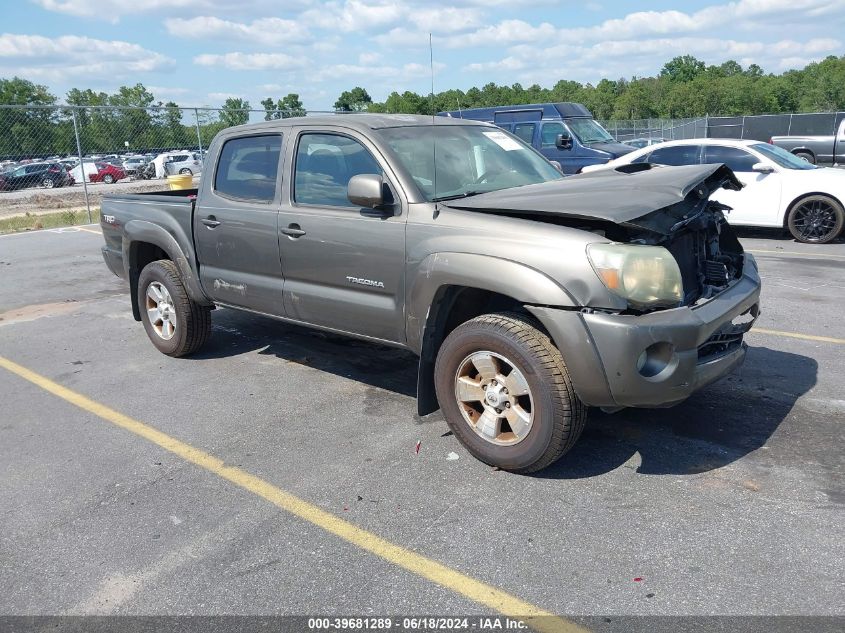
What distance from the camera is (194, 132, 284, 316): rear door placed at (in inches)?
194

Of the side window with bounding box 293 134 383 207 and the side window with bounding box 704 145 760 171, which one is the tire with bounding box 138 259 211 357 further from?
the side window with bounding box 704 145 760 171

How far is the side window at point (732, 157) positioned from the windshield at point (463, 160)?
6.99 m

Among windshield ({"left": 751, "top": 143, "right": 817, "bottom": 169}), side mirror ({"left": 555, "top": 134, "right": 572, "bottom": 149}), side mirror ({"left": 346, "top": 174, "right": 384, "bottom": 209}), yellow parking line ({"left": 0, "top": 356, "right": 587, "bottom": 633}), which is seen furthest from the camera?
side mirror ({"left": 555, "top": 134, "right": 572, "bottom": 149})

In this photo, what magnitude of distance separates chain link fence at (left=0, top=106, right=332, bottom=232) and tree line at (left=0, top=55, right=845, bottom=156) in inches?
1.6

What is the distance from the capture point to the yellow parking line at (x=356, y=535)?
2740 millimetres

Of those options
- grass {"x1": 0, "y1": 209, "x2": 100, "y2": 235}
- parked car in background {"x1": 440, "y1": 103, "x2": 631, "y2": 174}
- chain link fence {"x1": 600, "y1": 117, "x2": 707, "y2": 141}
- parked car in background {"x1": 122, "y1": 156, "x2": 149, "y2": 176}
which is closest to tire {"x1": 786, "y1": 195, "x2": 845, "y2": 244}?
parked car in background {"x1": 440, "y1": 103, "x2": 631, "y2": 174}

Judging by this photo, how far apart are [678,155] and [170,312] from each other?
30.1 feet

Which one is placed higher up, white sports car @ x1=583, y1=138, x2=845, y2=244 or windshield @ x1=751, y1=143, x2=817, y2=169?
windshield @ x1=751, y1=143, x2=817, y2=169

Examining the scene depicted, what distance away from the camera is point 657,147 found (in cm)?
1219

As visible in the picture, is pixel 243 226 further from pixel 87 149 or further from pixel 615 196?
pixel 87 149

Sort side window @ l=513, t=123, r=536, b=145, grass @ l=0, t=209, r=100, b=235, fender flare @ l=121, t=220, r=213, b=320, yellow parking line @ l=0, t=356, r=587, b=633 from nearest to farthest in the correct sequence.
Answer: yellow parking line @ l=0, t=356, r=587, b=633 → fender flare @ l=121, t=220, r=213, b=320 → side window @ l=513, t=123, r=536, b=145 → grass @ l=0, t=209, r=100, b=235

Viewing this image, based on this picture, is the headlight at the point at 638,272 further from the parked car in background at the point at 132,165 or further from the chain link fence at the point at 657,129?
the chain link fence at the point at 657,129

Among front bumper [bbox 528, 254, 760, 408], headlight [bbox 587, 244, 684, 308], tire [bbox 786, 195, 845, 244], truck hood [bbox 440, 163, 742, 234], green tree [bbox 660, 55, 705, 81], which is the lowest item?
tire [bbox 786, 195, 845, 244]

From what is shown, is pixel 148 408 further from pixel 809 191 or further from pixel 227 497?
pixel 809 191
